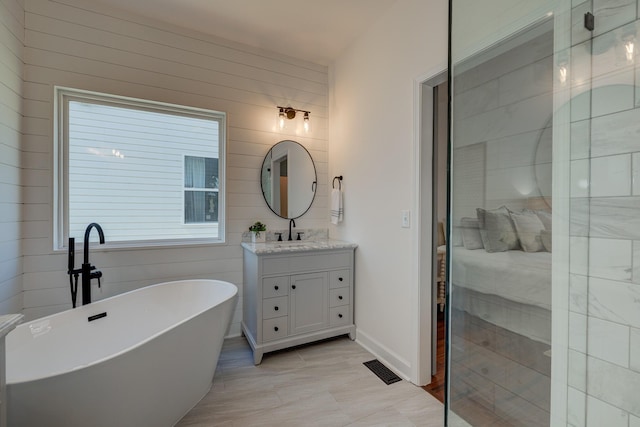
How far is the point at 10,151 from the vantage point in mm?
1890

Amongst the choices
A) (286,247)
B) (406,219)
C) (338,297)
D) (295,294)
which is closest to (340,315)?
(338,297)

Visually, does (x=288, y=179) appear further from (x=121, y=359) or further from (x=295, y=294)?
(x=121, y=359)

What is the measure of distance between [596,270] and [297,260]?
1.86m

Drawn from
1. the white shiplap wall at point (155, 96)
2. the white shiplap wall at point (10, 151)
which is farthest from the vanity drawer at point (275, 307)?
the white shiplap wall at point (10, 151)

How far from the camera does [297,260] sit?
8.00 ft

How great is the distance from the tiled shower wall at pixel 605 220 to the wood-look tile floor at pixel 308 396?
→ 34.1 inches

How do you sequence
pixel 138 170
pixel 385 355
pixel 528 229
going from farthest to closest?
pixel 138 170 → pixel 385 355 → pixel 528 229

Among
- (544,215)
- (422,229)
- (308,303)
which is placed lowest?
(308,303)

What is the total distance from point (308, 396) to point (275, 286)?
0.83 meters

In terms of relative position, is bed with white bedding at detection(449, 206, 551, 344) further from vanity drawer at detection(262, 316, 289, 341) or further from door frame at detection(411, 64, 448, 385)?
vanity drawer at detection(262, 316, 289, 341)

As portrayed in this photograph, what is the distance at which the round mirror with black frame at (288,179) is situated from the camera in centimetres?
290

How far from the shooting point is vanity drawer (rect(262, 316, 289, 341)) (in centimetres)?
232

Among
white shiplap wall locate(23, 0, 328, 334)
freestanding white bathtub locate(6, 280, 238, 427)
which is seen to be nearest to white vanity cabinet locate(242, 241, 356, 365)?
freestanding white bathtub locate(6, 280, 238, 427)

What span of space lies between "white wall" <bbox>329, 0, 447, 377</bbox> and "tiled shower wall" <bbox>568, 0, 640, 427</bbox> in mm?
827
